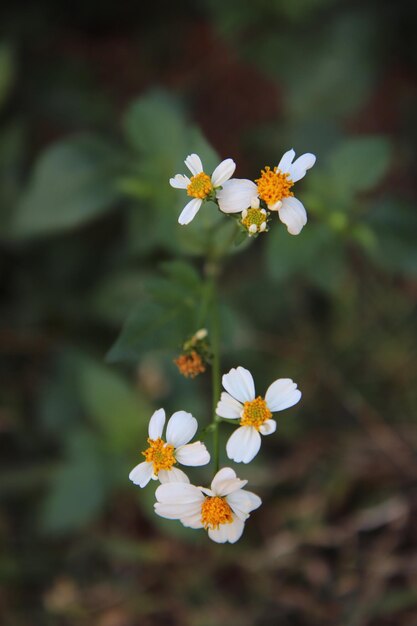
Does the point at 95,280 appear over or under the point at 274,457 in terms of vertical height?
over

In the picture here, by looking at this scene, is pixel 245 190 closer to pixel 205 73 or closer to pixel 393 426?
pixel 393 426

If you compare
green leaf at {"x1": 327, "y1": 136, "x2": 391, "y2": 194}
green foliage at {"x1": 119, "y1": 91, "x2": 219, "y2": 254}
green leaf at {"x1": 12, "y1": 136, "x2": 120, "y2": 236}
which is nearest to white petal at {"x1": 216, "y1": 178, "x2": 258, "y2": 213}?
green foliage at {"x1": 119, "y1": 91, "x2": 219, "y2": 254}

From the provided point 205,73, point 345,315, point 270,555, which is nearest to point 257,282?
point 345,315

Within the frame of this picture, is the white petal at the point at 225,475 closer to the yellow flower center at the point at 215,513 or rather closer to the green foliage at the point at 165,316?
the yellow flower center at the point at 215,513

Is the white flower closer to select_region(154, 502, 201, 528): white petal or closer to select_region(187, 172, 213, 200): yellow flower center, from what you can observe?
select_region(154, 502, 201, 528): white petal

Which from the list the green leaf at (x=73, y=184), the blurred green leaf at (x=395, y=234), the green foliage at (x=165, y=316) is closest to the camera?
the green foliage at (x=165, y=316)

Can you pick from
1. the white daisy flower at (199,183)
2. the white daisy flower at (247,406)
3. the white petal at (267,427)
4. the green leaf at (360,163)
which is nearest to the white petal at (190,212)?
the white daisy flower at (199,183)
